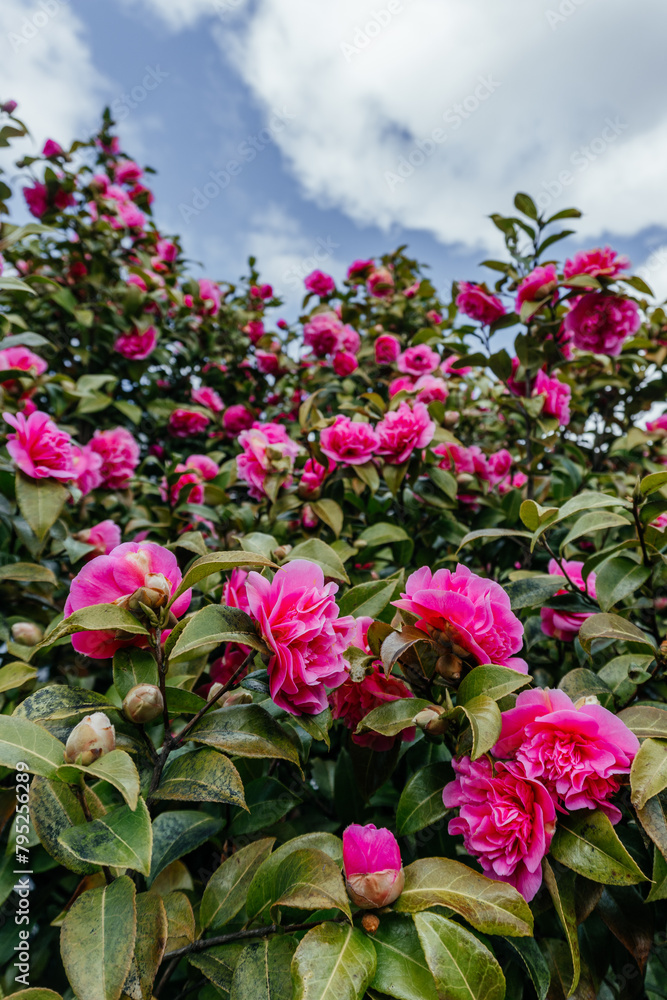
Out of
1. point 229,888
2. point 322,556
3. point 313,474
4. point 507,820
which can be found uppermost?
point 313,474

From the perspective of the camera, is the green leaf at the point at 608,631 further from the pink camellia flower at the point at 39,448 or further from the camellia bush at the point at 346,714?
the pink camellia flower at the point at 39,448

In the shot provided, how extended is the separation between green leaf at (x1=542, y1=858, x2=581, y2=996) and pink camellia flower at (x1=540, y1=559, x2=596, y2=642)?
39 cm

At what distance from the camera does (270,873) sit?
1.83 feet

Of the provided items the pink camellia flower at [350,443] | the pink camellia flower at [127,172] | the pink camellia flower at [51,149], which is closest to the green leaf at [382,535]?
the pink camellia flower at [350,443]

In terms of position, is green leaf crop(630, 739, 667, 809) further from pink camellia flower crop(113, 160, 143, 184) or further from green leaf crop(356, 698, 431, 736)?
pink camellia flower crop(113, 160, 143, 184)

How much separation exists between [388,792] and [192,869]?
15.5 inches

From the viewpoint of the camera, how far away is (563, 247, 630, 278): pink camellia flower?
126 cm

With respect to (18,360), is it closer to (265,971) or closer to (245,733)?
(245,733)

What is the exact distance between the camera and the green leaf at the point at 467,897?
1.52 ft

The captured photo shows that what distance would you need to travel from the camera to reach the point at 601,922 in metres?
0.68

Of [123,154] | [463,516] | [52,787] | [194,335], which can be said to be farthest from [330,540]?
[123,154]

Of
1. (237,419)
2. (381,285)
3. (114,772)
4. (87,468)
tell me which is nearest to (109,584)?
(114,772)

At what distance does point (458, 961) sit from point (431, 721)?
0.65 feet

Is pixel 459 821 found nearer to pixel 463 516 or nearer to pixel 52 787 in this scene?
pixel 52 787
